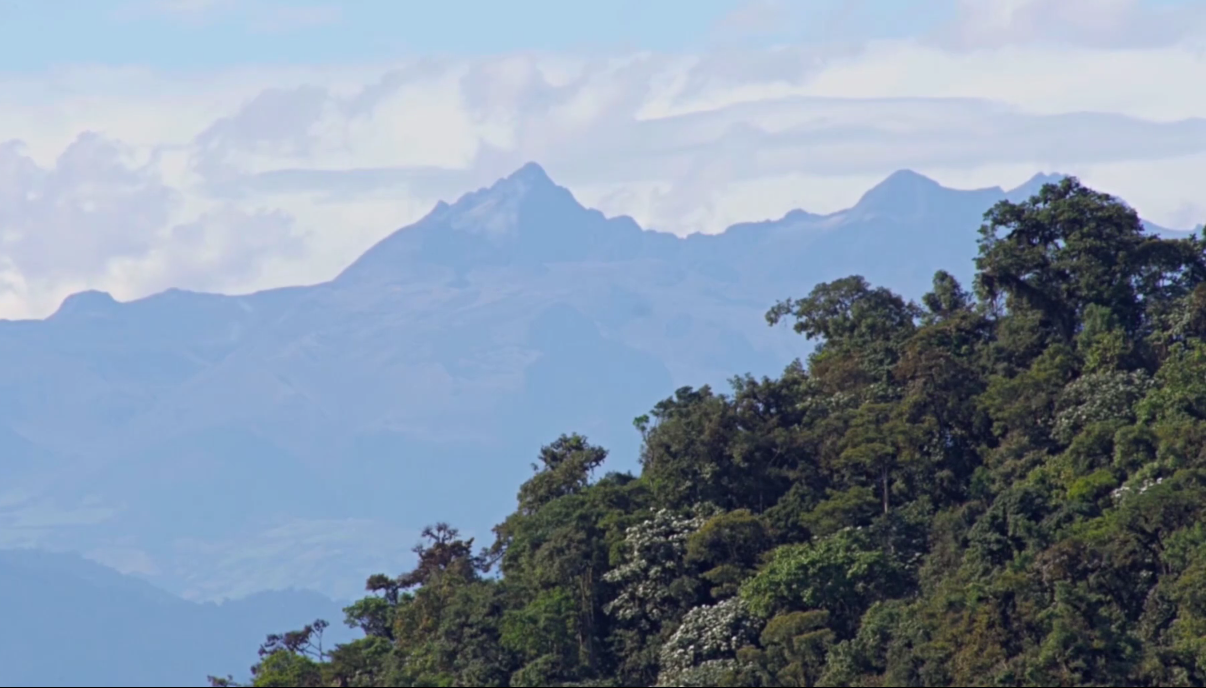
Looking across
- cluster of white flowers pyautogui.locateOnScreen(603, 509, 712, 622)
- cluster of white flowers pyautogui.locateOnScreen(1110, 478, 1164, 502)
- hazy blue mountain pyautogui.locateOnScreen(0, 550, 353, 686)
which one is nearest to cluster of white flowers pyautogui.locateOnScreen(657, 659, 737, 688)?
cluster of white flowers pyautogui.locateOnScreen(603, 509, 712, 622)

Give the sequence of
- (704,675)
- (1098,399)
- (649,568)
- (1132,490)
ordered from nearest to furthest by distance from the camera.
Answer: (704,675) < (1132,490) < (649,568) < (1098,399)

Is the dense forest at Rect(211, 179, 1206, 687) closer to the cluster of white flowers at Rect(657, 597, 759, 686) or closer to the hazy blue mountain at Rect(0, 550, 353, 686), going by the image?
the cluster of white flowers at Rect(657, 597, 759, 686)

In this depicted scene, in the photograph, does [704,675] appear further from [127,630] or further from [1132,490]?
[127,630]

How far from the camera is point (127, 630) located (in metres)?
188

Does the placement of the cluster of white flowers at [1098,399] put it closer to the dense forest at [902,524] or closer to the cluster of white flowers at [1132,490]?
the dense forest at [902,524]

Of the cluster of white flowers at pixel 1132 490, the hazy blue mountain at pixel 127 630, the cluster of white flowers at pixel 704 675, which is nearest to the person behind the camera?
the cluster of white flowers at pixel 704 675

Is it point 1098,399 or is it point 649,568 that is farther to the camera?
point 1098,399

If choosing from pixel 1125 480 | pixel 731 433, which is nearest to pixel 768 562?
pixel 731 433

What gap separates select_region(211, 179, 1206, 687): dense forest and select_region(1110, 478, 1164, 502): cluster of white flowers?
12cm

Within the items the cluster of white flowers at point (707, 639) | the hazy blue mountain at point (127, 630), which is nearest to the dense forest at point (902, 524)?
the cluster of white flowers at point (707, 639)

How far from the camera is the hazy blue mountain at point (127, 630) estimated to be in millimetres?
177125

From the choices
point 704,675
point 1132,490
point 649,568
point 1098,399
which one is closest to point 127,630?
point 649,568

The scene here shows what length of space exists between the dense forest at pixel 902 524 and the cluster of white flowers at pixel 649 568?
0.26ft

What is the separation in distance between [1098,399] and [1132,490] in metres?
4.86
